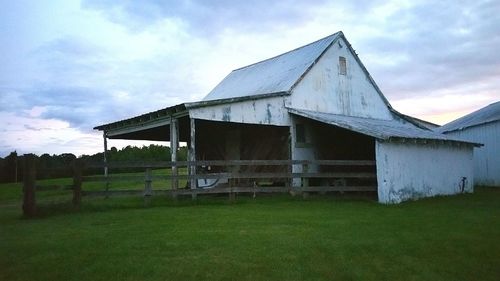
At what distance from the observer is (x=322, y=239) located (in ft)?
26.5

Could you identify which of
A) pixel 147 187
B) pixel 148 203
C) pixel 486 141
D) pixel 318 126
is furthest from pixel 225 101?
pixel 486 141

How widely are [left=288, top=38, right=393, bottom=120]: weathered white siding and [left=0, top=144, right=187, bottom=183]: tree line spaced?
632 cm

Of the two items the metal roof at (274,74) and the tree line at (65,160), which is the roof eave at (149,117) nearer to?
the tree line at (65,160)

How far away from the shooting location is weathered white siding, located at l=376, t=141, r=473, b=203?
48.3ft

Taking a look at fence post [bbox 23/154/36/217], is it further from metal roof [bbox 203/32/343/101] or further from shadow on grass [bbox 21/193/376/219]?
metal roof [bbox 203/32/343/101]

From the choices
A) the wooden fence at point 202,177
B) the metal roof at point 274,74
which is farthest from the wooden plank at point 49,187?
the metal roof at point 274,74

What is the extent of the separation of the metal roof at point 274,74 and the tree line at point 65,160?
4.23 m

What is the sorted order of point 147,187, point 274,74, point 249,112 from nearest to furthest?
1. point 147,187
2. point 249,112
3. point 274,74

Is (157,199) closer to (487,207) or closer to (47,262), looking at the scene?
(47,262)

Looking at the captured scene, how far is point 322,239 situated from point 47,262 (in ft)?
14.3

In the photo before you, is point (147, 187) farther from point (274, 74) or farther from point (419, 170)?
point (274, 74)

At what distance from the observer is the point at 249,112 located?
53.5ft

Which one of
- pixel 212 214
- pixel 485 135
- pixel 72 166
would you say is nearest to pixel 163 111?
pixel 72 166

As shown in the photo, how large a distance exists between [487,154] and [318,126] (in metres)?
11.8
